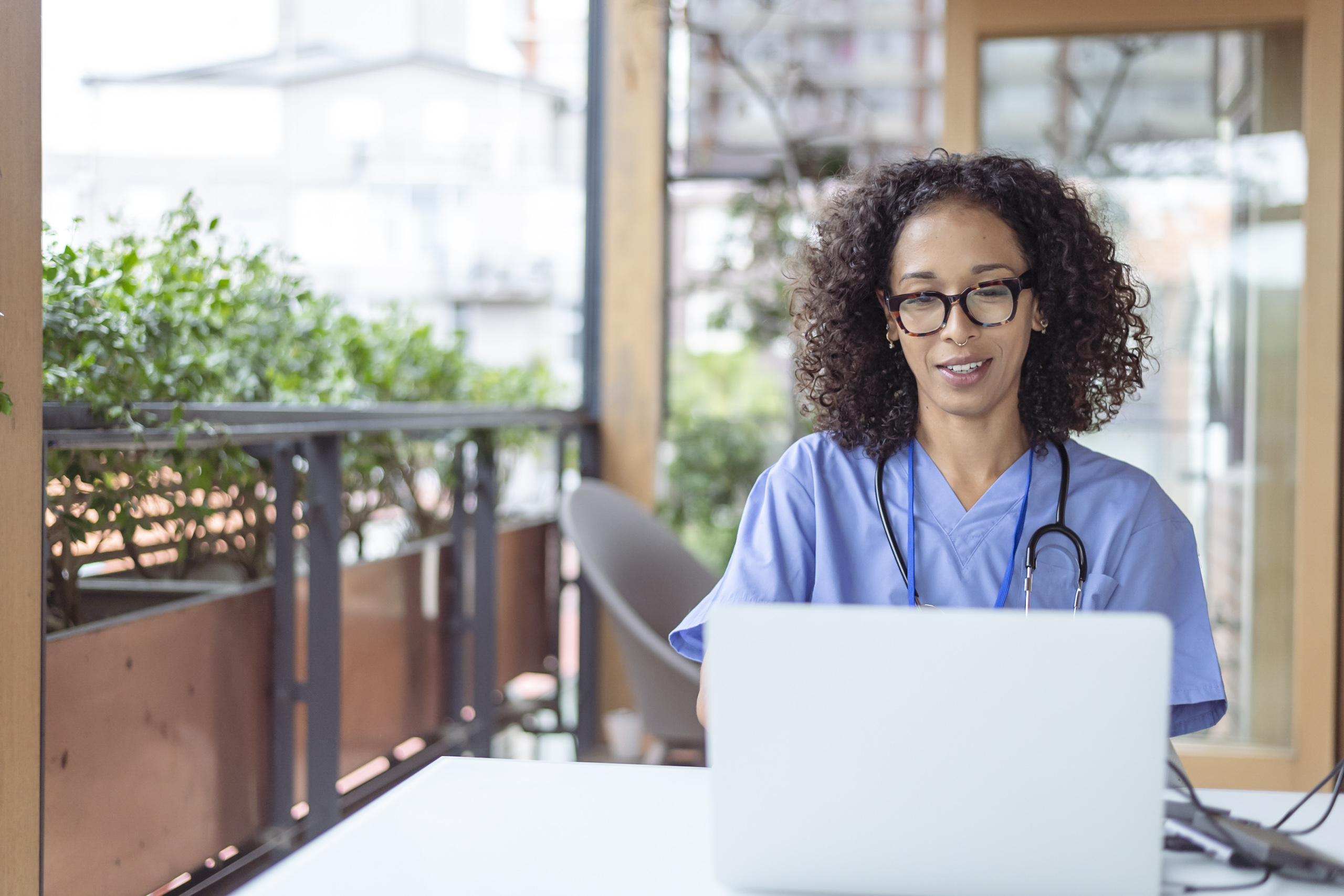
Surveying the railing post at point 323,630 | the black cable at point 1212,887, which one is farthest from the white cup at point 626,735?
the black cable at point 1212,887

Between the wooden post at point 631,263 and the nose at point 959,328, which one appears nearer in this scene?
the nose at point 959,328

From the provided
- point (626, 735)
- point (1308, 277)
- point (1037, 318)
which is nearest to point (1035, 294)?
point (1037, 318)

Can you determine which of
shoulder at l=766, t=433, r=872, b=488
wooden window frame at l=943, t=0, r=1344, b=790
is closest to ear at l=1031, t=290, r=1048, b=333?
shoulder at l=766, t=433, r=872, b=488

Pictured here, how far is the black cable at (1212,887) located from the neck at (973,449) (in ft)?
2.09

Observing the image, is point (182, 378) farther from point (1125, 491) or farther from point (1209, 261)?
point (1209, 261)

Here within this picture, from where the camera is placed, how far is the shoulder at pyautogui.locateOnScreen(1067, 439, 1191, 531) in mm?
1380

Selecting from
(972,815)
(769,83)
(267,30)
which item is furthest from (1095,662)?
(769,83)

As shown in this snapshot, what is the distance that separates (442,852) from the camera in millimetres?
875

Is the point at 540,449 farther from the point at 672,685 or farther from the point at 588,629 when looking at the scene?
the point at 672,685

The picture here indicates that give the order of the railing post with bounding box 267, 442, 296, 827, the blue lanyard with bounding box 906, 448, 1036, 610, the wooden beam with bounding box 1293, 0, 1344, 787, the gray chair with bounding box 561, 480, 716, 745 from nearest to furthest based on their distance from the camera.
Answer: the blue lanyard with bounding box 906, 448, 1036, 610
the railing post with bounding box 267, 442, 296, 827
the gray chair with bounding box 561, 480, 716, 745
the wooden beam with bounding box 1293, 0, 1344, 787

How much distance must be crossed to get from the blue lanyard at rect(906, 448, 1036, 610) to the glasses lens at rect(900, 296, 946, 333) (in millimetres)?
173

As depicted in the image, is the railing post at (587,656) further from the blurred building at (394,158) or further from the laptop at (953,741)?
the laptop at (953,741)

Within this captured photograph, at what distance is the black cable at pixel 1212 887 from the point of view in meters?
0.82

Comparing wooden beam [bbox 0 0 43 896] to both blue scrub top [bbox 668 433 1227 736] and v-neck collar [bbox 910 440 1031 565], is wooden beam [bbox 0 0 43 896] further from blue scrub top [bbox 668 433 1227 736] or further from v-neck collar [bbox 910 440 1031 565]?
v-neck collar [bbox 910 440 1031 565]
